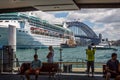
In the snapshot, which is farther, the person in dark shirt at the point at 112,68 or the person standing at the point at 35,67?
the person standing at the point at 35,67

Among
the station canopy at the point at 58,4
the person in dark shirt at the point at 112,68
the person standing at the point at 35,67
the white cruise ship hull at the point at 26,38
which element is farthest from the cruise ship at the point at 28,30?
the person in dark shirt at the point at 112,68

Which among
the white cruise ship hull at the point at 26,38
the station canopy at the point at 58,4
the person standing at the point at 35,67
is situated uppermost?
the white cruise ship hull at the point at 26,38

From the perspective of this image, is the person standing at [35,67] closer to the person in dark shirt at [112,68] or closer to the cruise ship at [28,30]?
the person in dark shirt at [112,68]

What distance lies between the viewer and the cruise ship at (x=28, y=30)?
5678 centimetres

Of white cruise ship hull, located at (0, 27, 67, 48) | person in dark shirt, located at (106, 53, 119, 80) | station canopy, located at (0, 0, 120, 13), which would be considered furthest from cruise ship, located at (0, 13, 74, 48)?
person in dark shirt, located at (106, 53, 119, 80)

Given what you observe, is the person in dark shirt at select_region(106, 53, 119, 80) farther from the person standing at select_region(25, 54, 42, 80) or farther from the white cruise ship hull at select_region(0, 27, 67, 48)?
the white cruise ship hull at select_region(0, 27, 67, 48)

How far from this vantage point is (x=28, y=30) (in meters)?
57.9

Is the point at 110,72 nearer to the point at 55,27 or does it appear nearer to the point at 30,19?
the point at 30,19

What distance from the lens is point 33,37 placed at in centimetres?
5912

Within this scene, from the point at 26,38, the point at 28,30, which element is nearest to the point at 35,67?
the point at 28,30

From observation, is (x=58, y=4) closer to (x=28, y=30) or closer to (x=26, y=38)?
(x=28, y=30)

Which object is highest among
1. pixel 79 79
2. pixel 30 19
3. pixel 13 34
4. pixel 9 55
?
pixel 30 19

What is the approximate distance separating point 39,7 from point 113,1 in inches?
96.4

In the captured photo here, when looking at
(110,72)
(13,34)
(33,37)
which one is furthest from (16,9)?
(33,37)
